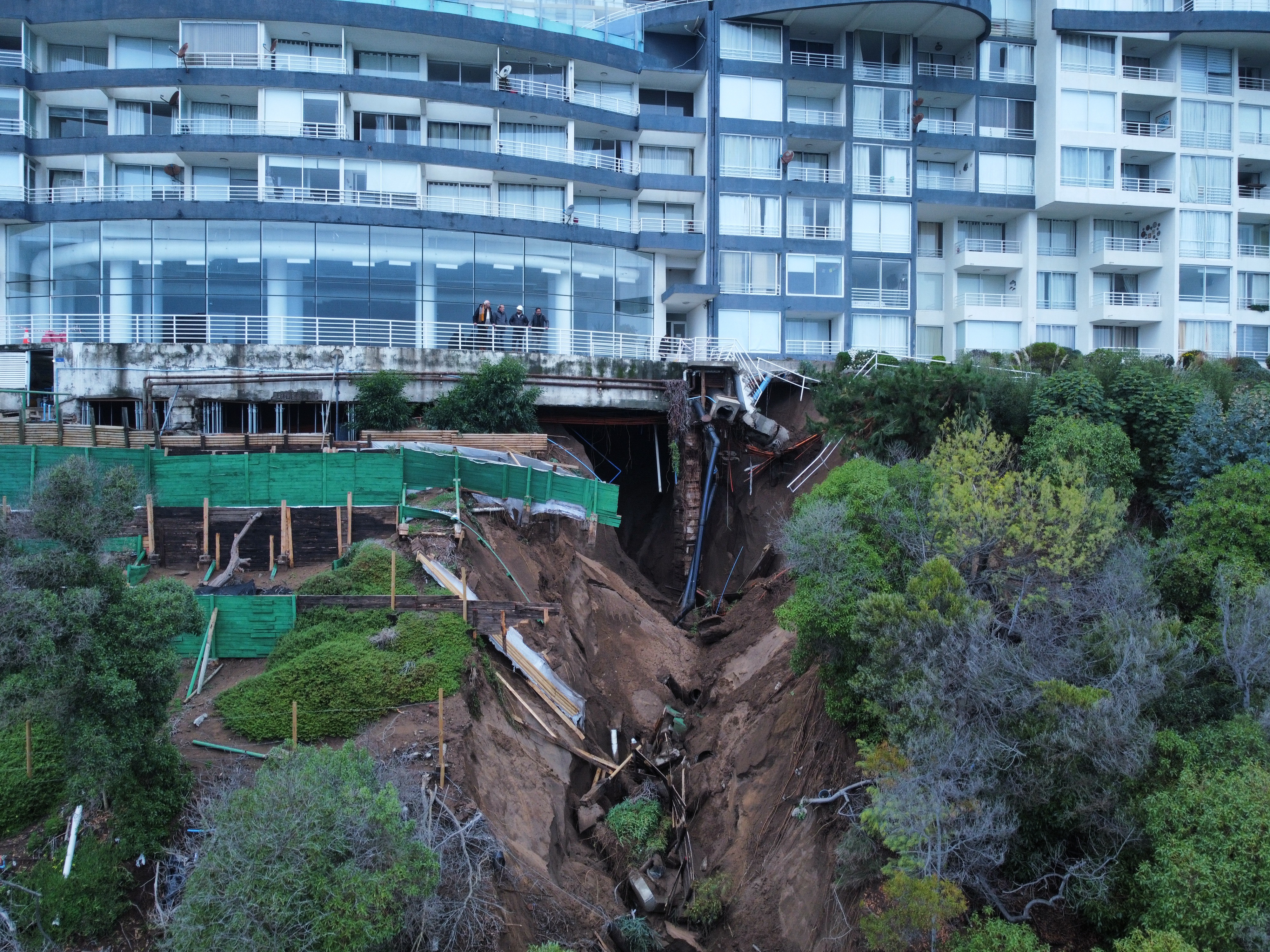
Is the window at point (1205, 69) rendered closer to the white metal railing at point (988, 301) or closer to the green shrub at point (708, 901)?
the white metal railing at point (988, 301)

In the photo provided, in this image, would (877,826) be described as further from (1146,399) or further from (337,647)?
(1146,399)

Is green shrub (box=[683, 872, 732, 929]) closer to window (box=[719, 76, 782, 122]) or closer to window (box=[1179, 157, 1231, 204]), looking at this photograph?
window (box=[719, 76, 782, 122])

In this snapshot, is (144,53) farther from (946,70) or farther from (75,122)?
(946,70)

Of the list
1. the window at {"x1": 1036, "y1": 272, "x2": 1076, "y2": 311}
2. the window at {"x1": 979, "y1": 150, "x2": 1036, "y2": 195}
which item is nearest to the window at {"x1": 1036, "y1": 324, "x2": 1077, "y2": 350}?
the window at {"x1": 1036, "y1": 272, "x2": 1076, "y2": 311}

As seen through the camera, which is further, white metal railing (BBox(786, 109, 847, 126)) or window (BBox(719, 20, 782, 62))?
white metal railing (BBox(786, 109, 847, 126))

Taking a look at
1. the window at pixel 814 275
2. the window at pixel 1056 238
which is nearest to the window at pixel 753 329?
the window at pixel 814 275

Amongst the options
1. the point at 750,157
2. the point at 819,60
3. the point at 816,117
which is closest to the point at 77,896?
the point at 750,157
